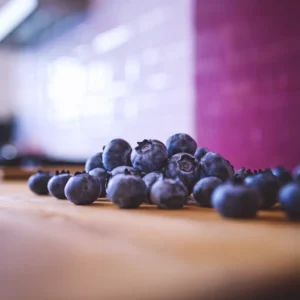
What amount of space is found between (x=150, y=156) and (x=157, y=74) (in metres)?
3.55

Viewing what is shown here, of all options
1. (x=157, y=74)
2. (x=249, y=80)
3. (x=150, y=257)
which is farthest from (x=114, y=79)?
(x=150, y=257)

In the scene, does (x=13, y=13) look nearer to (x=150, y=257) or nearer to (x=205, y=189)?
(x=205, y=189)

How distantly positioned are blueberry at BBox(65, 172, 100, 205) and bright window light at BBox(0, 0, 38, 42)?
15.2 feet

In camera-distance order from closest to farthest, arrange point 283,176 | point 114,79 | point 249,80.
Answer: point 283,176 < point 249,80 < point 114,79

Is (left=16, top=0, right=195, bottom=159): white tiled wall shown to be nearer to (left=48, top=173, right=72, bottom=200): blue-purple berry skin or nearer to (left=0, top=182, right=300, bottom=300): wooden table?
(left=48, top=173, right=72, bottom=200): blue-purple berry skin

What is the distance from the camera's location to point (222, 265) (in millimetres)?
360

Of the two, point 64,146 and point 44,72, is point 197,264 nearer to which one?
point 64,146

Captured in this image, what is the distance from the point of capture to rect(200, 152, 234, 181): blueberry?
786 mm

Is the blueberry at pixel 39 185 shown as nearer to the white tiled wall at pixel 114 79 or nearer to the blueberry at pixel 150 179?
the blueberry at pixel 150 179

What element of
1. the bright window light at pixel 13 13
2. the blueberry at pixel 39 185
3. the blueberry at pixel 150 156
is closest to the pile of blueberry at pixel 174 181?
the blueberry at pixel 150 156

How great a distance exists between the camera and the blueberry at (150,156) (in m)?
0.78

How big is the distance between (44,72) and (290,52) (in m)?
5.06

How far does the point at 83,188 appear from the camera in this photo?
0.79 metres

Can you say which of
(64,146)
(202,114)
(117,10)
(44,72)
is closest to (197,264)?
(202,114)
